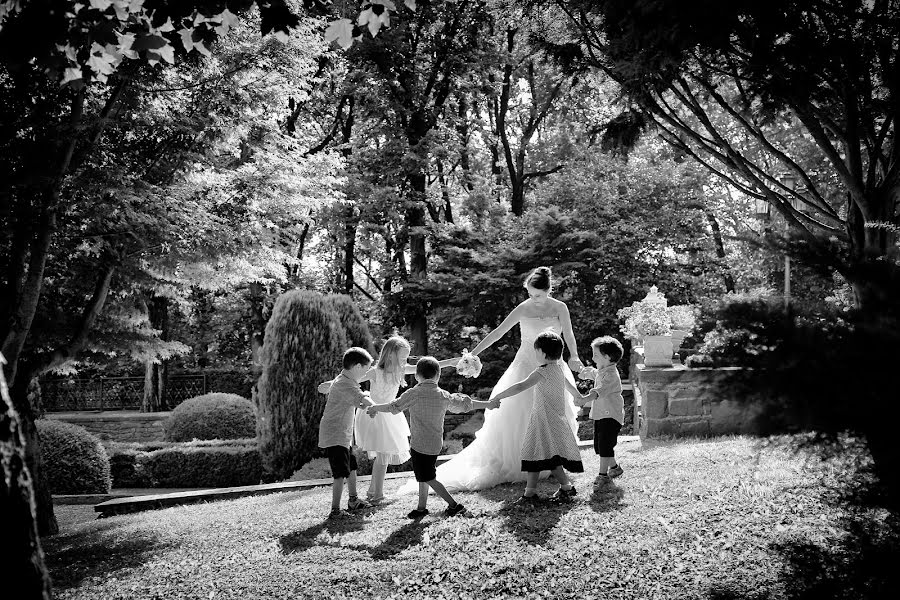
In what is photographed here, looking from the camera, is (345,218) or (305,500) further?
(345,218)

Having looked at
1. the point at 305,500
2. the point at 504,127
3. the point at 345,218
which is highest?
the point at 504,127

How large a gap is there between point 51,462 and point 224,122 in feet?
25.8

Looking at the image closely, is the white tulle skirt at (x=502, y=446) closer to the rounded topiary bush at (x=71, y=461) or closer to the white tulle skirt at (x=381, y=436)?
the white tulle skirt at (x=381, y=436)

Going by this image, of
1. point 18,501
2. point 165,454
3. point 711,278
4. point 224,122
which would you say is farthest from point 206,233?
point 711,278

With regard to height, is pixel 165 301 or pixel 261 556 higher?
pixel 165 301

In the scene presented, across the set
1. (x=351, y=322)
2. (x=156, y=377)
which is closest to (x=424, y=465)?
(x=351, y=322)

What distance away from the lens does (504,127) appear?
2445 centimetres

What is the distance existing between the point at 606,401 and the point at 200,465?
344 inches

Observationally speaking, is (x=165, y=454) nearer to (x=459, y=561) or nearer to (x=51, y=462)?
(x=51, y=462)

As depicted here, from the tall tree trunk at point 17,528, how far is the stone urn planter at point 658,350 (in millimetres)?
8947

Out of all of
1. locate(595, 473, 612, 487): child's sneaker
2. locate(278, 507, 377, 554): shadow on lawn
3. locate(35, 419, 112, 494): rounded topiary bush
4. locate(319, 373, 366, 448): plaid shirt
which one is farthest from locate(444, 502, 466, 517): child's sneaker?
locate(35, 419, 112, 494): rounded topiary bush

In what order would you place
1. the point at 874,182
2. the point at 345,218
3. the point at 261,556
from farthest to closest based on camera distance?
the point at 345,218
the point at 874,182
the point at 261,556

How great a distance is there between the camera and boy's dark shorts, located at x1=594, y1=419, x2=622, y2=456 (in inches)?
271

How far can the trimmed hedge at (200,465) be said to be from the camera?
42.1ft
